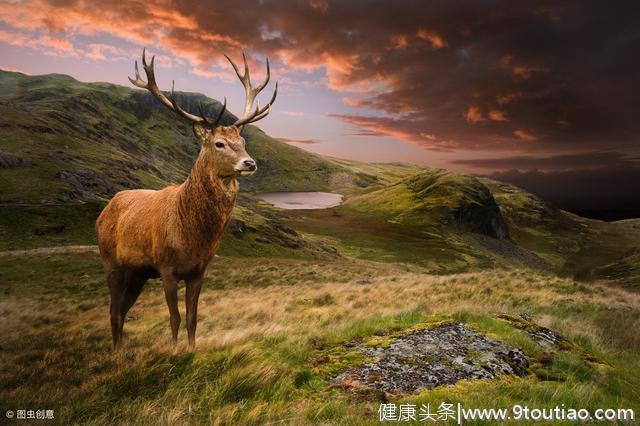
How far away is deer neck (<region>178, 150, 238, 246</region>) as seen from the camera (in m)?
6.88

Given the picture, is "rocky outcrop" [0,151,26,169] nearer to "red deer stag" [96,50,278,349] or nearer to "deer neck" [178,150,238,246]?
"red deer stag" [96,50,278,349]

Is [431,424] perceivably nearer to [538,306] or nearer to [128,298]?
[128,298]

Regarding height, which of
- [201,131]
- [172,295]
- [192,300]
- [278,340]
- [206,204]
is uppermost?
[201,131]

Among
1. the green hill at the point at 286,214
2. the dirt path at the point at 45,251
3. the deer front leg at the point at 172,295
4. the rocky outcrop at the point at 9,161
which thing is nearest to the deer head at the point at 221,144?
the deer front leg at the point at 172,295

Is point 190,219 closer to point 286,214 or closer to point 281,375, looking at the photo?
point 281,375

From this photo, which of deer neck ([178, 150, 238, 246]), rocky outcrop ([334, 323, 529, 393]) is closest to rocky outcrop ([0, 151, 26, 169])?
Result: deer neck ([178, 150, 238, 246])

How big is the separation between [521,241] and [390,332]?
162 metres

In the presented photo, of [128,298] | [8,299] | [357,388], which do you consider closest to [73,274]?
[8,299]

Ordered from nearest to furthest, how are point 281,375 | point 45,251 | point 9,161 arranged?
point 281,375 < point 45,251 < point 9,161

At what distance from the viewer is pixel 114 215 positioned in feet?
27.0

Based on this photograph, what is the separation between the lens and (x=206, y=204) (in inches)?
271

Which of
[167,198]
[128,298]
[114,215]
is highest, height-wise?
[167,198]

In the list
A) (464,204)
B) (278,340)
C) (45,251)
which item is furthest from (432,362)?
(464,204)

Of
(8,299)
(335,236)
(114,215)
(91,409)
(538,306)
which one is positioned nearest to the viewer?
(91,409)
